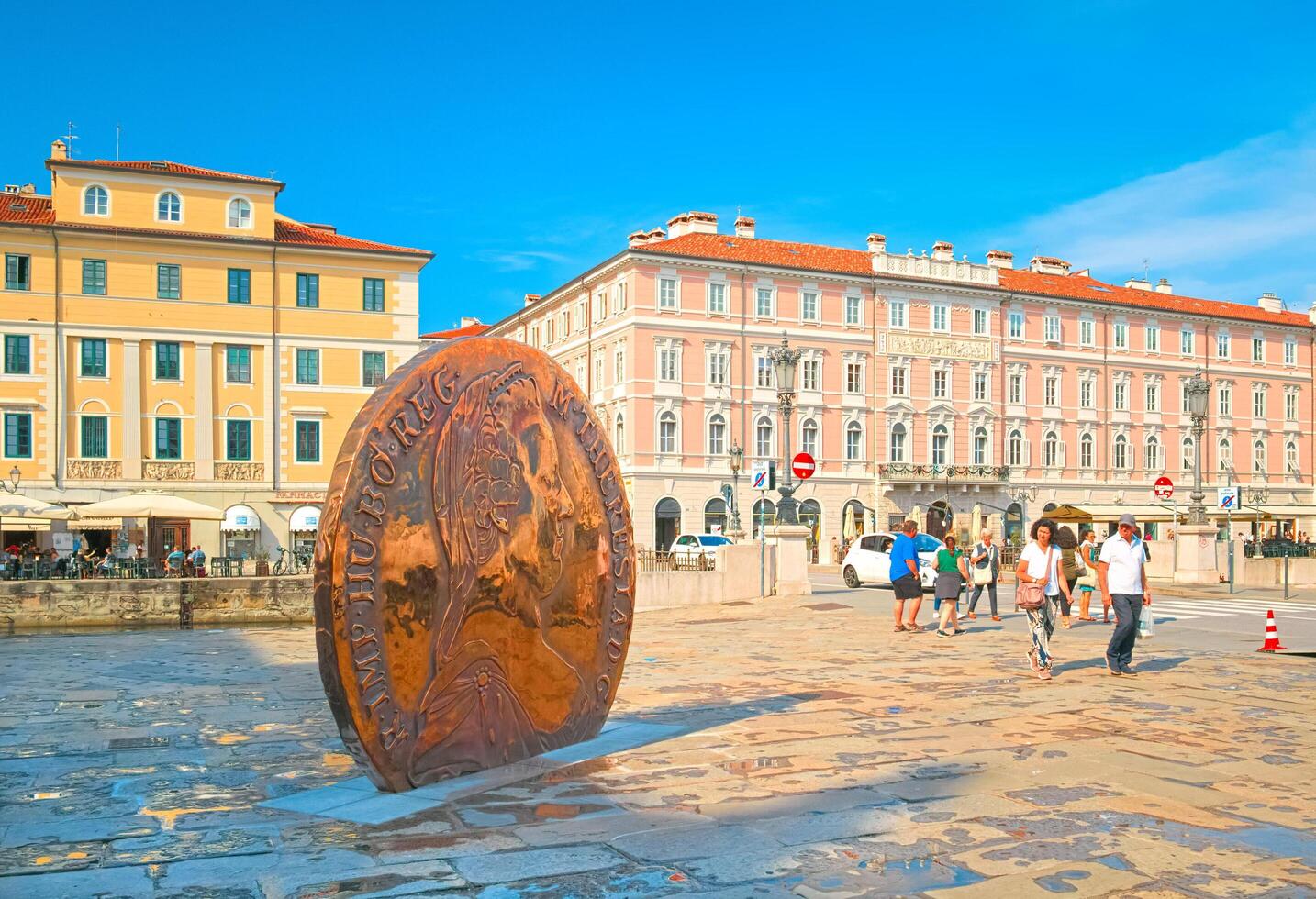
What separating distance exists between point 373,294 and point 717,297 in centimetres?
1694

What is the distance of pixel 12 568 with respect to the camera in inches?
1075

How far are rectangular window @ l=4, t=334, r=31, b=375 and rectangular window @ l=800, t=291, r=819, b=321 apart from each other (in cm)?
3329

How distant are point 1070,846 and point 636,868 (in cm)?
208

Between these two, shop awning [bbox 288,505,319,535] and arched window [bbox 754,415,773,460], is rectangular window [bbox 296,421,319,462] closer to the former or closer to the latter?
shop awning [bbox 288,505,319,535]

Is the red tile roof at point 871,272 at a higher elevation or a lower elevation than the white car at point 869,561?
higher

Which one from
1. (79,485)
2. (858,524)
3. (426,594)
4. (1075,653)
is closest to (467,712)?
(426,594)

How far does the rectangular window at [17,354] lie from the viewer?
4234 centimetres

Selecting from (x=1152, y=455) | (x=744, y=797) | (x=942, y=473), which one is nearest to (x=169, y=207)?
(x=942, y=473)

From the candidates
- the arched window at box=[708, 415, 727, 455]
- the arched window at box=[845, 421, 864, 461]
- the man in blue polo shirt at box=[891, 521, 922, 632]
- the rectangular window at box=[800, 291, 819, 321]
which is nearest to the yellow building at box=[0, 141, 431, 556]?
the arched window at box=[708, 415, 727, 455]

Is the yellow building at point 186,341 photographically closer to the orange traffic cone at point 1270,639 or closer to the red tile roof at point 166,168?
the red tile roof at point 166,168

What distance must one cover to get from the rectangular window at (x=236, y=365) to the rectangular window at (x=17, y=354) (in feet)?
21.3

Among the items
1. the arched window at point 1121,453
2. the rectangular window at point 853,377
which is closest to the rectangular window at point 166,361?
the rectangular window at point 853,377

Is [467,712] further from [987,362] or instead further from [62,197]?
[987,362]

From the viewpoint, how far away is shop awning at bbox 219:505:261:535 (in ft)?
140
